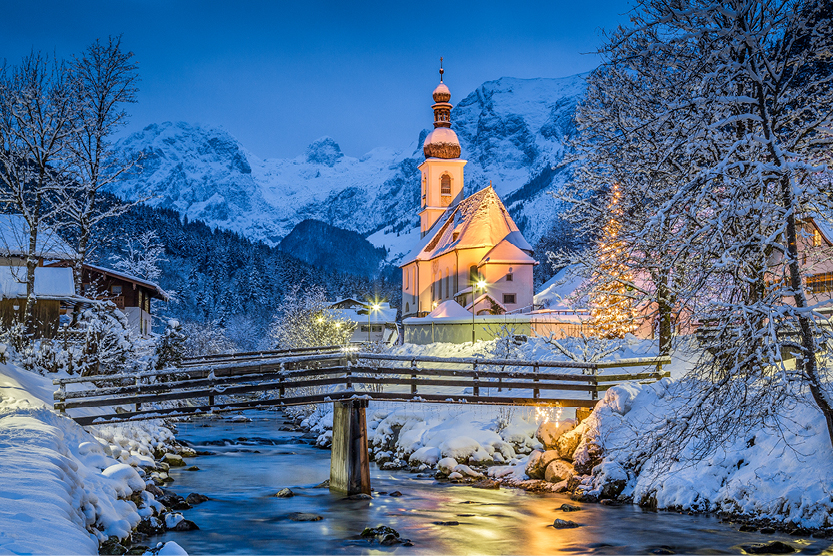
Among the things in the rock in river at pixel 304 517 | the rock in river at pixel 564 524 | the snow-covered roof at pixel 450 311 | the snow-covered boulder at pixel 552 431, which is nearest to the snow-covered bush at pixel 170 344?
the rock in river at pixel 304 517

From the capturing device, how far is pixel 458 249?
67.3 metres

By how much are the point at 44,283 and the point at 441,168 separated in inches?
2090

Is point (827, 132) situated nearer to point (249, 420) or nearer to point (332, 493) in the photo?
point (332, 493)

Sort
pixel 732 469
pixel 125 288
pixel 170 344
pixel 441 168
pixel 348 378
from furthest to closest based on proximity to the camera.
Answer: pixel 441 168, pixel 125 288, pixel 170 344, pixel 348 378, pixel 732 469

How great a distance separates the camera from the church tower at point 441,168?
3364 inches

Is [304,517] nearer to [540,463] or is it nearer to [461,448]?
[540,463]

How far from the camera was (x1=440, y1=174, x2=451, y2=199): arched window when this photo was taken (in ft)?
282

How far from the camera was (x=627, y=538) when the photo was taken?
16.5 metres

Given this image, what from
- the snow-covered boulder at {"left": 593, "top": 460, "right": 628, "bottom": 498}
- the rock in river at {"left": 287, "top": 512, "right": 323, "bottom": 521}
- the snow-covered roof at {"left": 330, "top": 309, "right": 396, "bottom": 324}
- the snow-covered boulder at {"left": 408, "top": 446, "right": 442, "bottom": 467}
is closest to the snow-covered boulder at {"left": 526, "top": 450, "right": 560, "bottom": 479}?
the snow-covered boulder at {"left": 593, "top": 460, "right": 628, "bottom": 498}

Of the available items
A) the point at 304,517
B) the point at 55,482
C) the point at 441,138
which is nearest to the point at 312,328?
the point at 441,138

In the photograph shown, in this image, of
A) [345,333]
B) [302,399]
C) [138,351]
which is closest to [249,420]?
[345,333]

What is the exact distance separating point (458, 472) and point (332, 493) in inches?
201

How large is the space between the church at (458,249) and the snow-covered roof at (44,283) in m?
24.1

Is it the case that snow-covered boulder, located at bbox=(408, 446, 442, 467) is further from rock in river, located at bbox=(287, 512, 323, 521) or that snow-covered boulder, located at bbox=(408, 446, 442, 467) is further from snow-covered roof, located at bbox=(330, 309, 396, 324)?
snow-covered roof, located at bbox=(330, 309, 396, 324)
